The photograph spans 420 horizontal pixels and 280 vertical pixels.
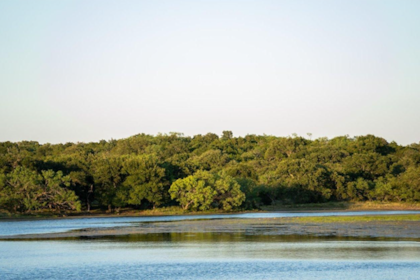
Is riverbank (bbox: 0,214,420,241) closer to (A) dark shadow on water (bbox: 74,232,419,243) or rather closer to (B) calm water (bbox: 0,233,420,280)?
(A) dark shadow on water (bbox: 74,232,419,243)

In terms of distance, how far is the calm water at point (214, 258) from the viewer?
28.7 metres

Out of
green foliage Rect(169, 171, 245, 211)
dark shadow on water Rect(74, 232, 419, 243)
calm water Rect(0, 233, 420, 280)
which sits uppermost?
green foliage Rect(169, 171, 245, 211)

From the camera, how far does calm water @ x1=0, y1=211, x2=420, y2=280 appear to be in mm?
28734

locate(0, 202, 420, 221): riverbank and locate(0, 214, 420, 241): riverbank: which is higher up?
locate(0, 202, 420, 221): riverbank

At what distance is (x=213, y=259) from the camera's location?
33938mm

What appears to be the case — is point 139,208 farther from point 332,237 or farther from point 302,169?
point 332,237

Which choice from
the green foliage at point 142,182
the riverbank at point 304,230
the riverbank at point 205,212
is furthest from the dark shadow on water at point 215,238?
the green foliage at point 142,182

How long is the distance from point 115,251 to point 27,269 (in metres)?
8.33

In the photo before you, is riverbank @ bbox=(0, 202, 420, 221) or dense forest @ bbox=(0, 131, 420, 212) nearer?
riverbank @ bbox=(0, 202, 420, 221)

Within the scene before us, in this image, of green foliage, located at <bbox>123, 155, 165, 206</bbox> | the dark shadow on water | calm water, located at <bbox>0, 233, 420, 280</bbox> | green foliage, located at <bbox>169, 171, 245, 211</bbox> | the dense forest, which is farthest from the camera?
green foliage, located at <bbox>169, 171, 245, 211</bbox>

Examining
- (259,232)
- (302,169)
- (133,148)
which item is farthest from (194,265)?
(133,148)

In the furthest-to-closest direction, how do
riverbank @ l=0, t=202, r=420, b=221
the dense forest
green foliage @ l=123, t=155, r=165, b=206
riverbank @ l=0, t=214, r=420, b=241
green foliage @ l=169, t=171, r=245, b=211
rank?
green foliage @ l=169, t=171, r=245, b=211 < green foliage @ l=123, t=155, r=165, b=206 < the dense forest < riverbank @ l=0, t=202, r=420, b=221 < riverbank @ l=0, t=214, r=420, b=241

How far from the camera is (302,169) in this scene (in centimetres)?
10388

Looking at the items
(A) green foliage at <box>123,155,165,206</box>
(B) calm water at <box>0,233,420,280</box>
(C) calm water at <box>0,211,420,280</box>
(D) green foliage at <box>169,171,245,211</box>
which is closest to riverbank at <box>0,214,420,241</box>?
(C) calm water at <box>0,211,420,280</box>
